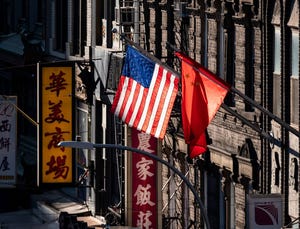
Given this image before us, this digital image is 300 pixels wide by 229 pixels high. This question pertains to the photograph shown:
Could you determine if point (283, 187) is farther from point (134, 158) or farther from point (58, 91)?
point (58, 91)

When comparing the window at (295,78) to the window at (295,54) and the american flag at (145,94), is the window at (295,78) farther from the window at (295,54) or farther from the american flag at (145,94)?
the american flag at (145,94)

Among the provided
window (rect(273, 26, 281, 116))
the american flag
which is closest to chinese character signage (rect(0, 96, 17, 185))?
the american flag

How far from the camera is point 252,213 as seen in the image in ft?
137

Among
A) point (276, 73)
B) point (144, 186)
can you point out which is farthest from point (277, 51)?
point (144, 186)

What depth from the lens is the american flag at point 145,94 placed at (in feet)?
142

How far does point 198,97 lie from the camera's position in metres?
39.5

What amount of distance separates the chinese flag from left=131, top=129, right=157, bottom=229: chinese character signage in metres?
15.5

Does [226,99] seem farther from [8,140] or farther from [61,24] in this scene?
[61,24]

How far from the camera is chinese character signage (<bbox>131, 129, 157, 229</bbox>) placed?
5644 centimetres

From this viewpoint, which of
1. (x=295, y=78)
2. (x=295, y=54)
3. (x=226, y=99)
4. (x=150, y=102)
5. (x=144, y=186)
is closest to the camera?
(x=150, y=102)

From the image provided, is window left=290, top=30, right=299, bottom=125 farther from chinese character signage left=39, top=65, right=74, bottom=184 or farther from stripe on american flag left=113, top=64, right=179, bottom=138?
chinese character signage left=39, top=65, right=74, bottom=184

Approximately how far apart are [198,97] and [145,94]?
5.02 m

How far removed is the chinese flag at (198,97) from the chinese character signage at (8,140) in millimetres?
21643

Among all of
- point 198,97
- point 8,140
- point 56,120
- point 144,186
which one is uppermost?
point 198,97
